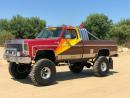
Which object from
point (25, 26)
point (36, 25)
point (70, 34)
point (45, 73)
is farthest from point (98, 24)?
point (45, 73)

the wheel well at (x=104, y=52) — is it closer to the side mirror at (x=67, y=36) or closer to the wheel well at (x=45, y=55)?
the side mirror at (x=67, y=36)

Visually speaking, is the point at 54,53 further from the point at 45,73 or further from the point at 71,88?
the point at 71,88

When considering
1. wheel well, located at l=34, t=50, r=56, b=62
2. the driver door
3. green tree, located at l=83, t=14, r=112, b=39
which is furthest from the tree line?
wheel well, located at l=34, t=50, r=56, b=62

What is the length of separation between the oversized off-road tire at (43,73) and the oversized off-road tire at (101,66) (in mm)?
2888

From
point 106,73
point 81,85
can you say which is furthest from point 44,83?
point 106,73

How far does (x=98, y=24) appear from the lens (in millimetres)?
73688

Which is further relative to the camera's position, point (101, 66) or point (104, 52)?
point (104, 52)

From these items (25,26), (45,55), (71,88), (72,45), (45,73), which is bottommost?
(71,88)

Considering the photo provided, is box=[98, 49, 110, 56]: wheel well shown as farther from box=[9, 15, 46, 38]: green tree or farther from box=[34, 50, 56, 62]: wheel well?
box=[9, 15, 46, 38]: green tree

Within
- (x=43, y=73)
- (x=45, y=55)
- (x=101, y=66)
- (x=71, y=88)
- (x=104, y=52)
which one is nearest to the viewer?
(x=71, y=88)

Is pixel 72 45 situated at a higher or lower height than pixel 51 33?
lower

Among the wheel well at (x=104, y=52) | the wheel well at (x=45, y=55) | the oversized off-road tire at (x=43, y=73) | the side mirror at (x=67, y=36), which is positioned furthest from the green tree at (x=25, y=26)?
the oversized off-road tire at (x=43, y=73)

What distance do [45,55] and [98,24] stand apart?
6158 cm

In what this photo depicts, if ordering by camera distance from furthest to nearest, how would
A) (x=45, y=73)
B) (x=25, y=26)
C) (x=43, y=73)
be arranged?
(x=25, y=26), (x=45, y=73), (x=43, y=73)
